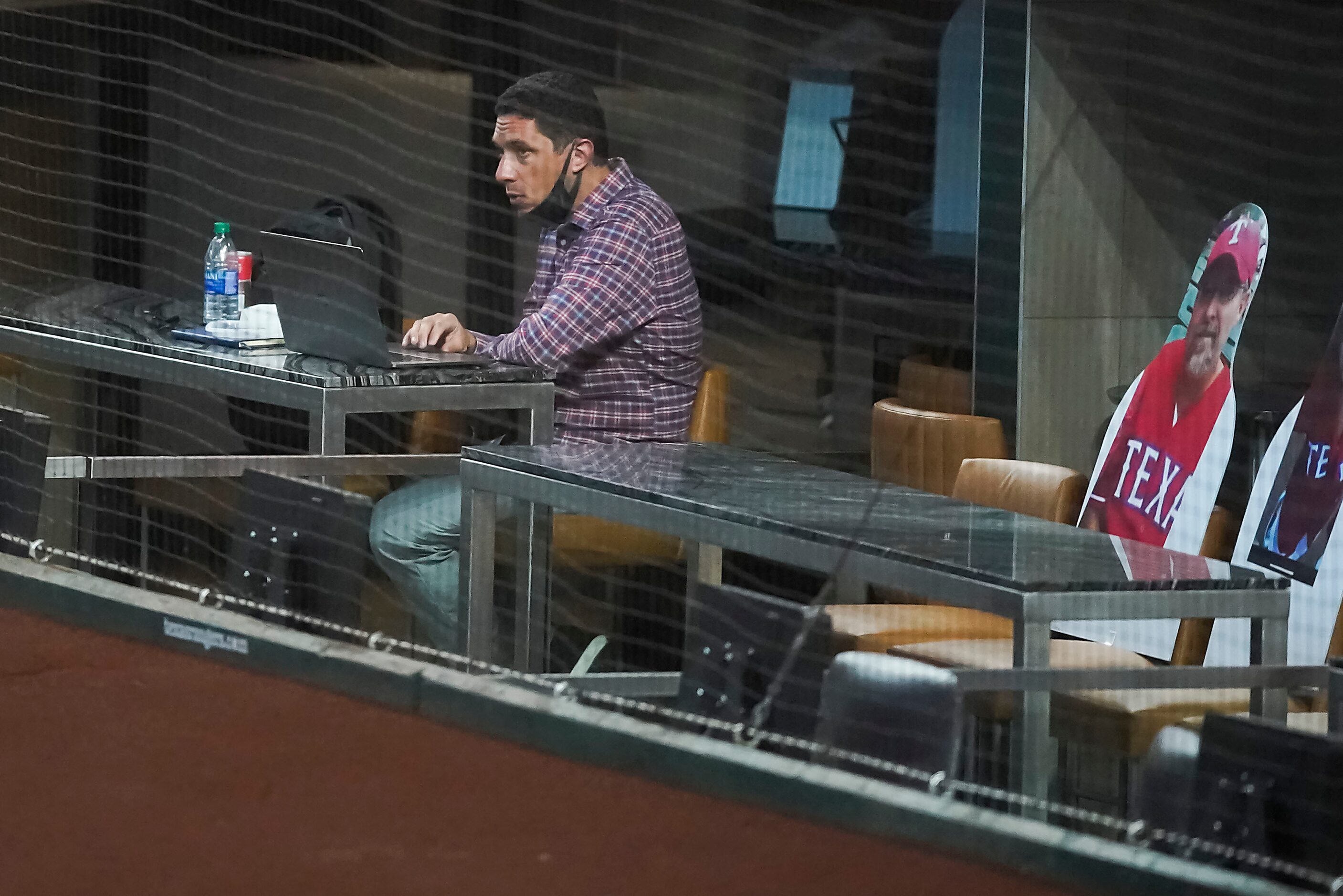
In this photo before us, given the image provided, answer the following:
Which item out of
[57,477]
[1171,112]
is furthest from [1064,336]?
[57,477]

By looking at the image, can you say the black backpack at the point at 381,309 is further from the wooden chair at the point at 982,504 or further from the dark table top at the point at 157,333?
the wooden chair at the point at 982,504

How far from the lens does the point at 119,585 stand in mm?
2389

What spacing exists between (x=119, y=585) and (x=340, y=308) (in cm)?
84

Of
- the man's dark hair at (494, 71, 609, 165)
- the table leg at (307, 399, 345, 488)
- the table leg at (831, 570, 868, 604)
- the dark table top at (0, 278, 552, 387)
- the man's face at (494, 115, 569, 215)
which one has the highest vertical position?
the man's dark hair at (494, 71, 609, 165)

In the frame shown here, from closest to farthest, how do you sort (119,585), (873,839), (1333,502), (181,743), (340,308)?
(873,839) → (181,743) → (119,585) → (1333,502) → (340,308)

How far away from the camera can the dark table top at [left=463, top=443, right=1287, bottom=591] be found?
2.09 metres

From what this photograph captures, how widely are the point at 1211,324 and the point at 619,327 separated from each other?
1018 millimetres

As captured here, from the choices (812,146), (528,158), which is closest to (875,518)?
(528,158)

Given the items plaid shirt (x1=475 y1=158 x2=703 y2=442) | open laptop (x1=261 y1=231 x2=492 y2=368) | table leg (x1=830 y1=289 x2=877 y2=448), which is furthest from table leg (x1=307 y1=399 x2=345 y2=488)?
table leg (x1=830 y1=289 x2=877 y2=448)

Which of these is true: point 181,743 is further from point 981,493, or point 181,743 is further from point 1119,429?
point 1119,429

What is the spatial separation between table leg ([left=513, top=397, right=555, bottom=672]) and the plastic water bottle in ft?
2.34

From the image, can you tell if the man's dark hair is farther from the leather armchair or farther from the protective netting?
the leather armchair

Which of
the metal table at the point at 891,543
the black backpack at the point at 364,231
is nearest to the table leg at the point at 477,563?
the metal table at the point at 891,543

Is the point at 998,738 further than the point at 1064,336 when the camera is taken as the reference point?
No
